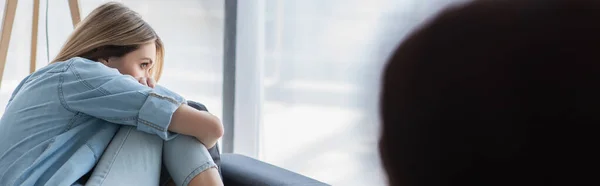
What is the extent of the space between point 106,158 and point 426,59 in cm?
114

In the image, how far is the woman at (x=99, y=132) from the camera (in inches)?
52.2

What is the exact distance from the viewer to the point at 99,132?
4.59 ft

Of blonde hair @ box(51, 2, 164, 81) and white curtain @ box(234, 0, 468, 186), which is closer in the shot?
blonde hair @ box(51, 2, 164, 81)

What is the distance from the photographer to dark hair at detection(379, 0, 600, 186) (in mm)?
268

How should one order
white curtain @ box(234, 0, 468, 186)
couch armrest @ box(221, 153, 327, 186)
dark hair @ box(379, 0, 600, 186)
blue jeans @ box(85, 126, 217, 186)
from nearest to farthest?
dark hair @ box(379, 0, 600, 186) → blue jeans @ box(85, 126, 217, 186) → couch armrest @ box(221, 153, 327, 186) → white curtain @ box(234, 0, 468, 186)

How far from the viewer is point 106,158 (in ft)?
4.38

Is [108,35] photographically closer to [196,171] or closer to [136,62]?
[136,62]

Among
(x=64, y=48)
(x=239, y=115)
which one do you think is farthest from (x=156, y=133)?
(x=239, y=115)

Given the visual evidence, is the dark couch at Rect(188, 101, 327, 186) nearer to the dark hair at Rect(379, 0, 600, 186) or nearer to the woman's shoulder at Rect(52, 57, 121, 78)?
the woman's shoulder at Rect(52, 57, 121, 78)

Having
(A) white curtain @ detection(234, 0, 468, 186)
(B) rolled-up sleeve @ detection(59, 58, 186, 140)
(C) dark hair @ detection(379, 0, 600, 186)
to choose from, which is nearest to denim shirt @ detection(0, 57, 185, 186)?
(B) rolled-up sleeve @ detection(59, 58, 186, 140)

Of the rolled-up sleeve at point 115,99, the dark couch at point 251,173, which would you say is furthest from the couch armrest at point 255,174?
the rolled-up sleeve at point 115,99

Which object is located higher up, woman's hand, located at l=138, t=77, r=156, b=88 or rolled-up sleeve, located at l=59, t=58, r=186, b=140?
woman's hand, located at l=138, t=77, r=156, b=88

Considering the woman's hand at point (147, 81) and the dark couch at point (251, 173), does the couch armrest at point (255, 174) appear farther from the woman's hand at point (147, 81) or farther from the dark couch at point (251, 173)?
the woman's hand at point (147, 81)

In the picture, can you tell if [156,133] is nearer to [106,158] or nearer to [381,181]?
[106,158]
